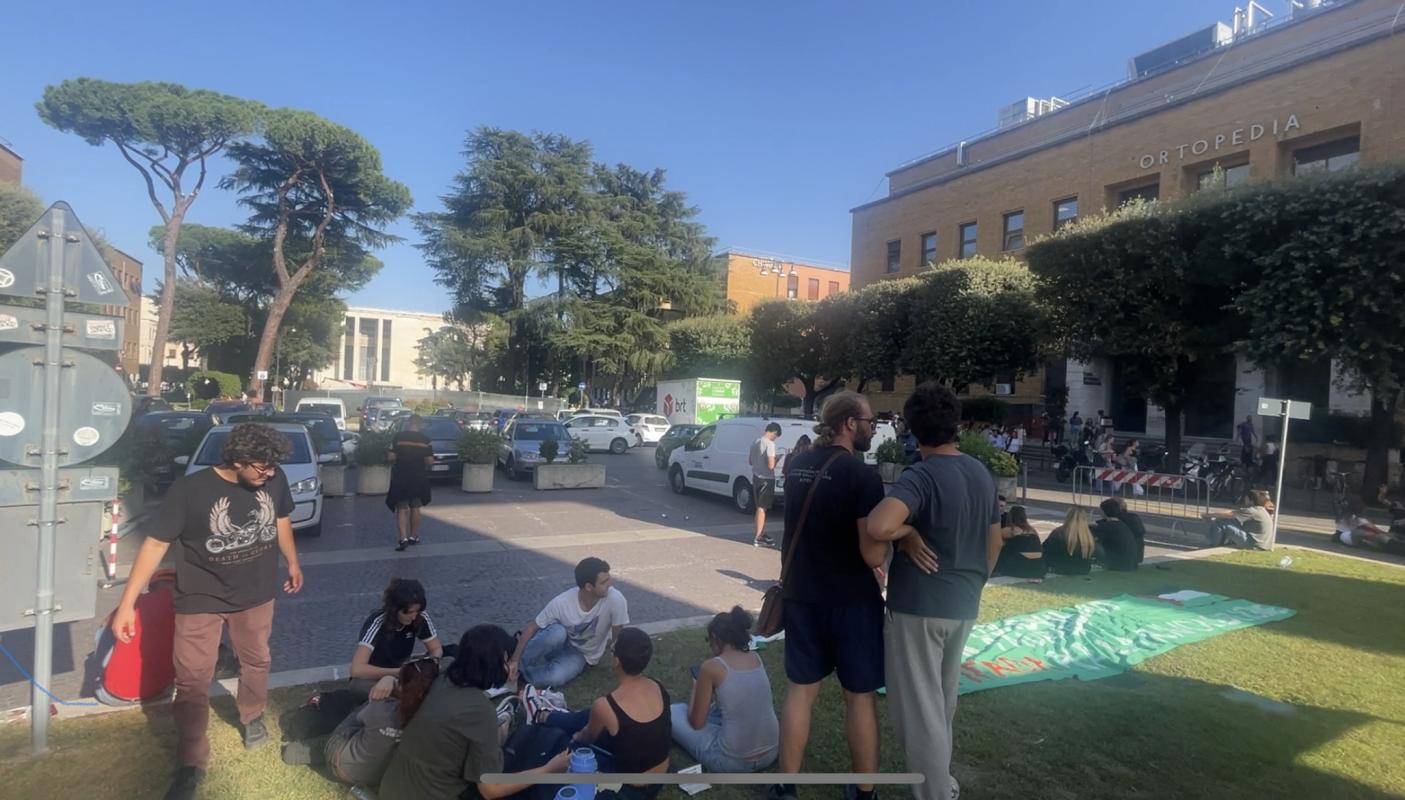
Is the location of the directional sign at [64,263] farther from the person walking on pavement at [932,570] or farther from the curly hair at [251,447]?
the person walking on pavement at [932,570]

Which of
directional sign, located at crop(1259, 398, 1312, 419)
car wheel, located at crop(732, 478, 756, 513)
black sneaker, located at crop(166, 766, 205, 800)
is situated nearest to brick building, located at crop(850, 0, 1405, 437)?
directional sign, located at crop(1259, 398, 1312, 419)

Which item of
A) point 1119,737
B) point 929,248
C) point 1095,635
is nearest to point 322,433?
point 1095,635

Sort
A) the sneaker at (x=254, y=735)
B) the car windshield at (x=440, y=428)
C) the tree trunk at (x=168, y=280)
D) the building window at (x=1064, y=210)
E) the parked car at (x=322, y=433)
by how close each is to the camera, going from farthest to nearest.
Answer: the tree trunk at (x=168, y=280)
the building window at (x=1064, y=210)
the car windshield at (x=440, y=428)
the parked car at (x=322, y=433)
the sneaker at (x=254, y=735)

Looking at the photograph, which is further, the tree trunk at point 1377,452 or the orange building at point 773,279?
the orange building at point 773,279

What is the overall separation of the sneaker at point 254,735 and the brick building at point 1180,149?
889 inches

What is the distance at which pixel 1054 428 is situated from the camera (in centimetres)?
3128

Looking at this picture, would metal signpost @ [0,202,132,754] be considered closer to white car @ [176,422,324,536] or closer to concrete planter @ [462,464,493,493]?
white car @ [176,422,324,536]

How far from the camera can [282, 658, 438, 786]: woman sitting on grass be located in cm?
359

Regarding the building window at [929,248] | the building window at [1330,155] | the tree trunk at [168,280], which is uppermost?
the building window at [1330,155]

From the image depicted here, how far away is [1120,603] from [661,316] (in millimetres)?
44340

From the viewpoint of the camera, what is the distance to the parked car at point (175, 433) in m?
12.8

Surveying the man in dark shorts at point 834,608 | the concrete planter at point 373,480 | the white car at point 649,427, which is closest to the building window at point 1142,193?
the white car at point 649,427

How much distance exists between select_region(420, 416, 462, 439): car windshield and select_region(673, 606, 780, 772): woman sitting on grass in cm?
1447

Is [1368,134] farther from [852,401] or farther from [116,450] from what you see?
[116,450]
